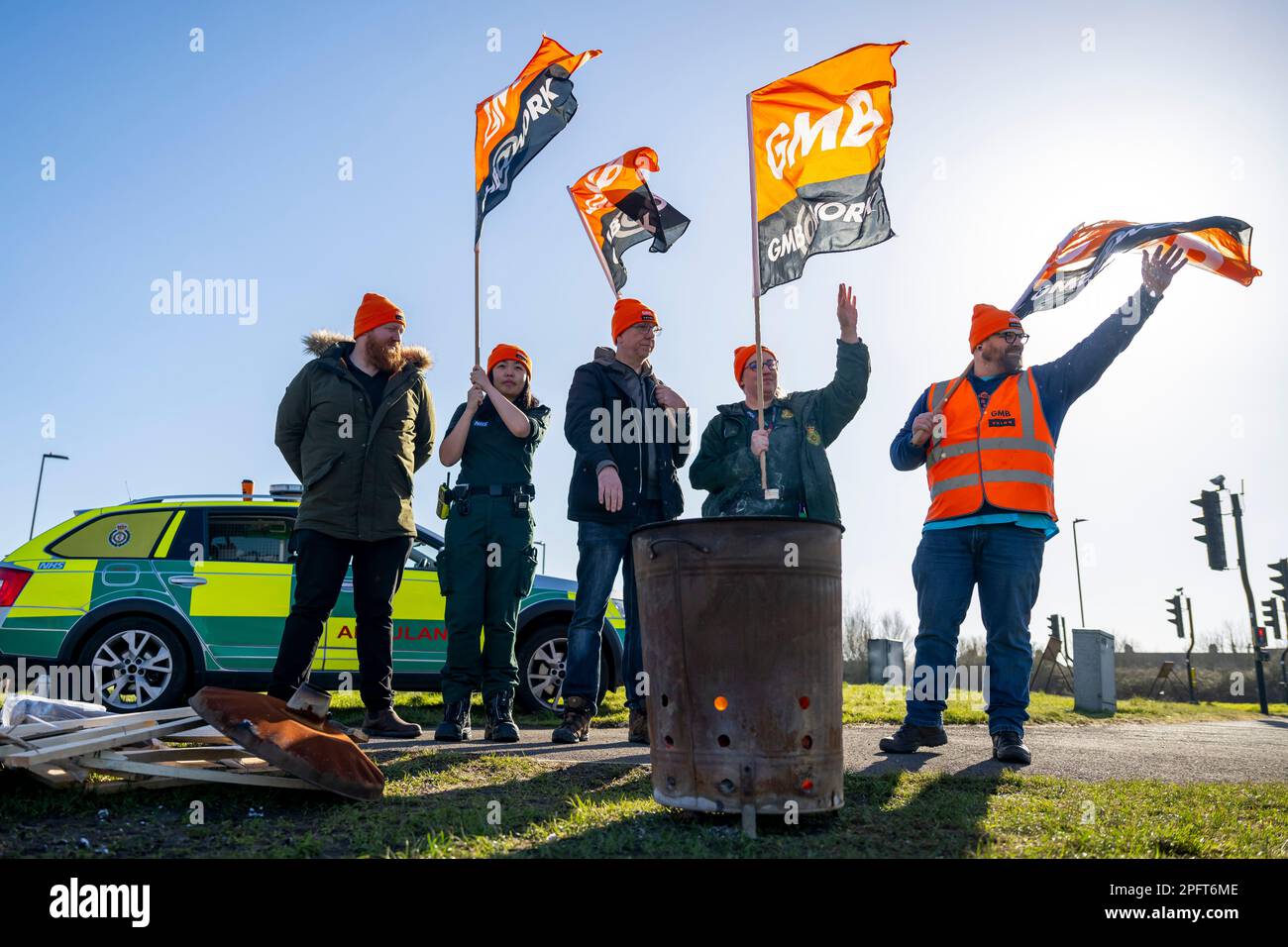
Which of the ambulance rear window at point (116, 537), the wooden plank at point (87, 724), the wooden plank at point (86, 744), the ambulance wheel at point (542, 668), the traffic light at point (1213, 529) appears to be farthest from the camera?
the traffic light at point (1213, 529)

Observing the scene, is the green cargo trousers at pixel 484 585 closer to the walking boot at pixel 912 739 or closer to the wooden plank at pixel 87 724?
the wooden plank at pixel 87 724

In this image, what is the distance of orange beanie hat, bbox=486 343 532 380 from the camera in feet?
19.7

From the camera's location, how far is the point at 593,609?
17.9 feet

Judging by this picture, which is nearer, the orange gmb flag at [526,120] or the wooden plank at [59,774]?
the wooden plank at [59,774]

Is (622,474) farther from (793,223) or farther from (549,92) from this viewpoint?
(549,92)

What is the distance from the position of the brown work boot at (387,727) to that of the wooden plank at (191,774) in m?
1.95

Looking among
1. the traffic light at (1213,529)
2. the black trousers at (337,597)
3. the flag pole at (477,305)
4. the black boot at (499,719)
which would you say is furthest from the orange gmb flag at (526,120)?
the traffic light at (1213,529)

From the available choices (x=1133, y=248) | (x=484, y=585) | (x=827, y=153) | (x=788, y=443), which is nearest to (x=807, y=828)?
(x=788, y=443)

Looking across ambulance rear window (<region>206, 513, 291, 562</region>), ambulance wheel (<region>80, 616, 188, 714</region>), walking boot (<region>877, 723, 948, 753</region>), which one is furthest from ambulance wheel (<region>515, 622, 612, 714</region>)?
walking boot (<region>877, 723, 948, 753</region>)

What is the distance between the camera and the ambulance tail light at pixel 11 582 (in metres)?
7.49

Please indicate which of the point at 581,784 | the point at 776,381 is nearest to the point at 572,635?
the point at 581,784

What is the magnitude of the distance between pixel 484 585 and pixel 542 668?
Answer: 2.58 m

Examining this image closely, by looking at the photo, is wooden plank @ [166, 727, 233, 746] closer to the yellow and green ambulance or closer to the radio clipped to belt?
the radio clipped to belt

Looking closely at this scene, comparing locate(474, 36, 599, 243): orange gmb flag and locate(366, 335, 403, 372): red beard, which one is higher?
locate(474, 36, 599, 243): orange gmb flag
